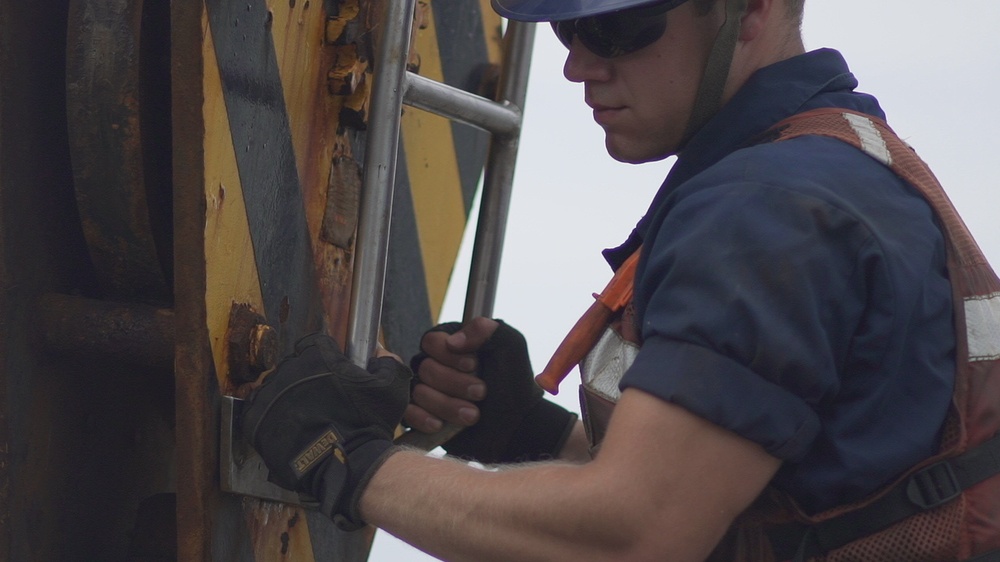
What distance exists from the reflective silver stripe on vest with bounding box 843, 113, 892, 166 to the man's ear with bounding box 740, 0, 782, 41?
16cm

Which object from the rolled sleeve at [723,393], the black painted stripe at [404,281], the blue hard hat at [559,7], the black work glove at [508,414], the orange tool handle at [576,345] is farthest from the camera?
the black painted stripe at [404,281]

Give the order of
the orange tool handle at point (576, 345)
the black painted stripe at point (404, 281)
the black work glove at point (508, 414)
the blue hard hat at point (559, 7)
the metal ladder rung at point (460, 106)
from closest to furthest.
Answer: the blue hard hat at point (559, 7)
the orange tool handle at point (576, 345)
the metal ladder rung at point (460, 106)
the black work glove at point (508, 414)
the black painted stripe at point (404, 281)

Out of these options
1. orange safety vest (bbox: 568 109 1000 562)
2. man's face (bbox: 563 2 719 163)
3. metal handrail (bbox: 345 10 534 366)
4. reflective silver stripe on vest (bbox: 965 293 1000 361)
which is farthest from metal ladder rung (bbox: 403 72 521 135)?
reflective silver stripe on vest (bbox: 965 293 1000 361)

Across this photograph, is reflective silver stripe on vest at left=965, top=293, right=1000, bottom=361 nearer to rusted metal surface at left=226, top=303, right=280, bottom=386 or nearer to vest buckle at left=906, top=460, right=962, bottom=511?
vest buckle at left=906, top=460, right=962, bottom=511

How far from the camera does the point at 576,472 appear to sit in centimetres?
131

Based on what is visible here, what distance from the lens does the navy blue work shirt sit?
1248mm

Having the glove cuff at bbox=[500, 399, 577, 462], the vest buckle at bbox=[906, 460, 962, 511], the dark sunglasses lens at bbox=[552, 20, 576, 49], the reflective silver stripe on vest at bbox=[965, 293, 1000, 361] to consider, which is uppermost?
the dark sunglasses lens at bbox=[552, 20, 576, 49]

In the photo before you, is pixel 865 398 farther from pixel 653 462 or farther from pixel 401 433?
pixel 401 433

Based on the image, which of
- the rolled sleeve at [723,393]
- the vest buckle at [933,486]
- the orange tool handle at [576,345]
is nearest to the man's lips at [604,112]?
the orange tool handle at [576,345]

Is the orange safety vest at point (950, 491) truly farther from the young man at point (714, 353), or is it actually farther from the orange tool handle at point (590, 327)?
the orange tool handle at point (590, 327)

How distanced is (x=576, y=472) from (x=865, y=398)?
32 centimetres

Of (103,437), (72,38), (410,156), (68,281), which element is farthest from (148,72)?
(410,156)

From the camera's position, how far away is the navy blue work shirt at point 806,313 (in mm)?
1248

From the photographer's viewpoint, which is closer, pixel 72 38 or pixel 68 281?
pixel 72 38
